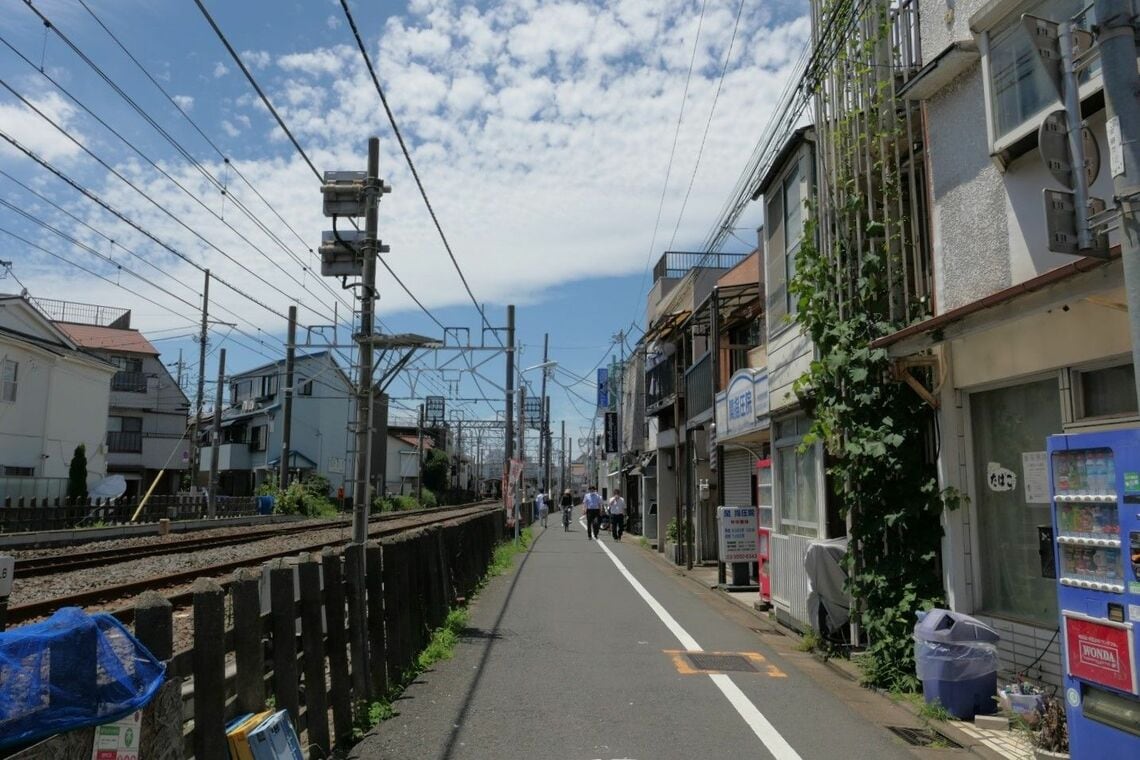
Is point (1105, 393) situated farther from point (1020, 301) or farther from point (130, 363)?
point (130, 363)

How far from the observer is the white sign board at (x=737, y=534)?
50.6ft

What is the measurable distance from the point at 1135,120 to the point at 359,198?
845cm

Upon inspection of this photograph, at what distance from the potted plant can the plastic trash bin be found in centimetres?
85

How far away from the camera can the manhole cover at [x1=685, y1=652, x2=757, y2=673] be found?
8.76 m

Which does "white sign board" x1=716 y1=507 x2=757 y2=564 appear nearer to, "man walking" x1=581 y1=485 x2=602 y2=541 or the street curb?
the street curb

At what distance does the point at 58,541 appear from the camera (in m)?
22.3

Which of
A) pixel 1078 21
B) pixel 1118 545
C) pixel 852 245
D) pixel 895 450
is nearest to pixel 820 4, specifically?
pixel 852 245

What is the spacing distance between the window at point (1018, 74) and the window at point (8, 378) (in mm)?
32477

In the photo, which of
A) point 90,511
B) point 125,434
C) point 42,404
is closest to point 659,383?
point 90,511

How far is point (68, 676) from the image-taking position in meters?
3.00

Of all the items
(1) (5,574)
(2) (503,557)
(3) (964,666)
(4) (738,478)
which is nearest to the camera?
(1) (5,574)

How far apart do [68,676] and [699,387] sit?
1894 cm

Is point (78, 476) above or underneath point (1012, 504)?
above

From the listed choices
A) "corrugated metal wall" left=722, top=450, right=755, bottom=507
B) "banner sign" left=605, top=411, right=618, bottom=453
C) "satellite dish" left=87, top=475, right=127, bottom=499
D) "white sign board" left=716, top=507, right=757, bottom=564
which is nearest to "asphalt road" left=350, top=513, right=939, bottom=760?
"white sign board" left=716, top=507, right=757, bottom=564
